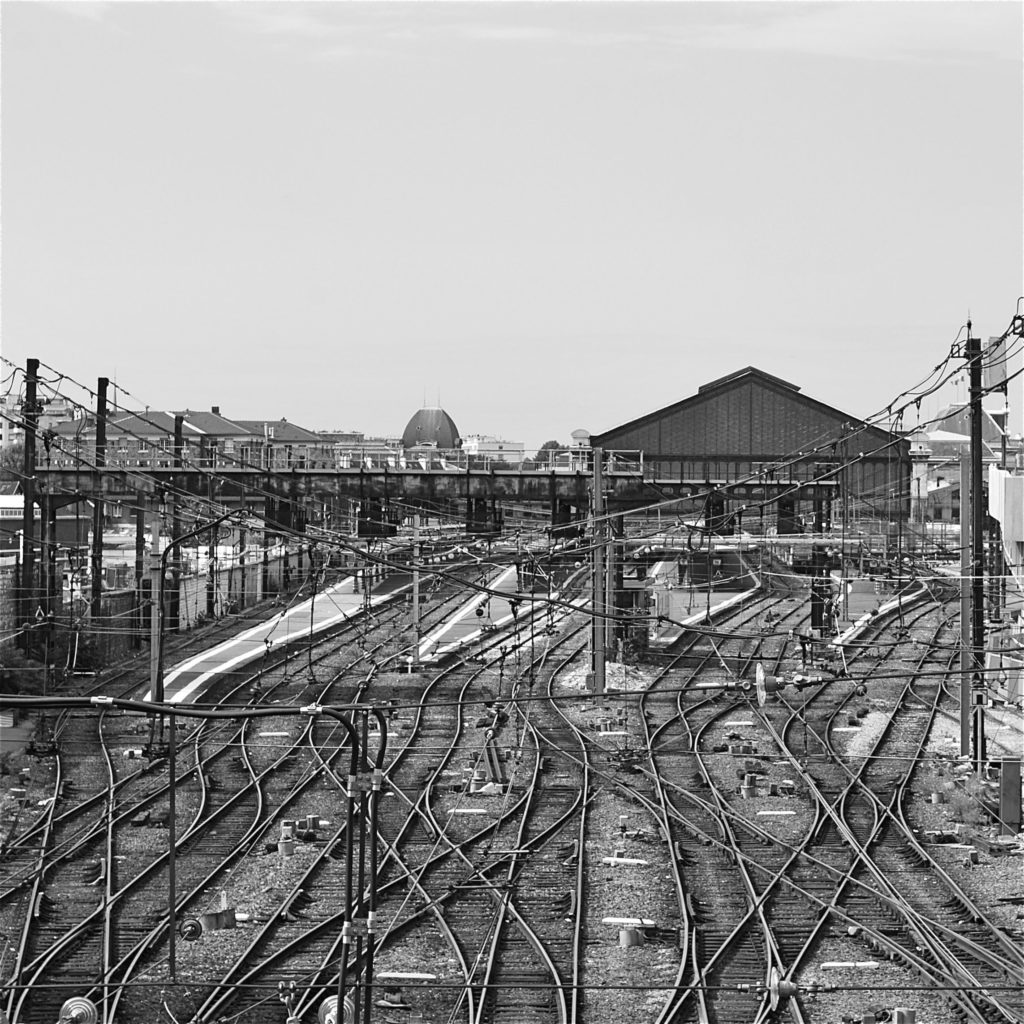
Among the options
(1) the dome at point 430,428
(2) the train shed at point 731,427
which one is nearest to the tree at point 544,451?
(2) the train shed at point 731,427

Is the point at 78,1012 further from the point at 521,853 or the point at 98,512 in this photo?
the point at 98,512

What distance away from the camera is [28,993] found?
862cm

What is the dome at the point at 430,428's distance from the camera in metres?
116

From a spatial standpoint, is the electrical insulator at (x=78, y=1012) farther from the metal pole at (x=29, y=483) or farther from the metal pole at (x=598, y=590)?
the metal pole at (x=29, y=483)

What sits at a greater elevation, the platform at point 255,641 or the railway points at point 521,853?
the platform at point 255,641

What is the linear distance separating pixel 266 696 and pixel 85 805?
20.7ft

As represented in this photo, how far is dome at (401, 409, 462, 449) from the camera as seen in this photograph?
381 feet

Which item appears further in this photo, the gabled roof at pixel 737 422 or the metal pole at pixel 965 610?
the gabled roof at pixel 737 422

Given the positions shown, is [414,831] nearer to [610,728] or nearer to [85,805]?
[85,805]

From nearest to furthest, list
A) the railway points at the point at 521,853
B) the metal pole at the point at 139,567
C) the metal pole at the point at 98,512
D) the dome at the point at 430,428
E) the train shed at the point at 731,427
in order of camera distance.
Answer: the railway points at the point at 521,853
the metal pole at the point at 98,512
the metal pole at the point at 139,567
the train shed at the point at 731,427
the dome at the point at 430,428

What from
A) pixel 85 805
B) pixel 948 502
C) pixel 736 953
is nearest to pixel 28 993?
pixel 736 953

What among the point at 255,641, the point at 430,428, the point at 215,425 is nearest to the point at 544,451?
the point at 255,641

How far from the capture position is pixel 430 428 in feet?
384

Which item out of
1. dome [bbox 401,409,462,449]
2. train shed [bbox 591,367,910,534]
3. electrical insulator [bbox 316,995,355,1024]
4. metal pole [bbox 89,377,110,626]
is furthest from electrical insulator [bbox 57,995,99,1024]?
dome [bbox 401,409,462,449]
